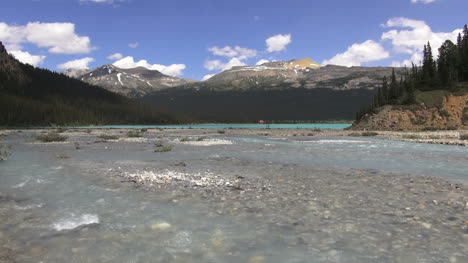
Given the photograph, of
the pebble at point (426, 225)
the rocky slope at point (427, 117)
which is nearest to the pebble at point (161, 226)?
the pebble at point (426, 225)

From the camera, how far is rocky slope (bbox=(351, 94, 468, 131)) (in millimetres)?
76188

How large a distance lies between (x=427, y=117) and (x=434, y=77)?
99.3ft

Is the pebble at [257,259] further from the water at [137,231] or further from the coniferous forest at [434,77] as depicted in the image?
the coniferous forest at [434,77]

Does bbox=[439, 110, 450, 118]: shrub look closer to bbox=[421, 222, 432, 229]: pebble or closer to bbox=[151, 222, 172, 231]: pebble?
bbox=[421, 222, 432, 229]: pebble

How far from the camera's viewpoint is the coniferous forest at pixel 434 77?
88.7m

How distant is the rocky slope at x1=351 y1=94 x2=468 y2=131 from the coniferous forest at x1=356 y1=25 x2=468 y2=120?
4.28 m

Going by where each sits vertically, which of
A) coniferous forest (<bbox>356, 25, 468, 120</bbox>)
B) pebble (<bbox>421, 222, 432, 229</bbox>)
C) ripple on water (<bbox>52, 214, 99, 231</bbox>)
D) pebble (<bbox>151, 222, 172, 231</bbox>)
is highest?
coniferous forest (<bbox>356, 25, 468, 120</bbox>)

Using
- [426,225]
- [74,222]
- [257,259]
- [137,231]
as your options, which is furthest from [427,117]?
[74,222]

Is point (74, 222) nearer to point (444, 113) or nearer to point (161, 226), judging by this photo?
point (161, 226)

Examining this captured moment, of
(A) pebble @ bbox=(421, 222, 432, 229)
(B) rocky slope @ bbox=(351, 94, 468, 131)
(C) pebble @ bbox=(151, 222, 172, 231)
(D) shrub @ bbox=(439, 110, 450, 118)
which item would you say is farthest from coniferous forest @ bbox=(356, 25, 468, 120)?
(C) pebble @ bbox=(151, 222, 172, 231)

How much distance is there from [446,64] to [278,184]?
10742 cm

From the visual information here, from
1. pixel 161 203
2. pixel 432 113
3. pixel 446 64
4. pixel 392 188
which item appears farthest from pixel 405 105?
pixel 161 203

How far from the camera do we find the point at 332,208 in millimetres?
10438

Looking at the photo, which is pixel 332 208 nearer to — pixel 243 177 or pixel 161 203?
pixel 161 203
